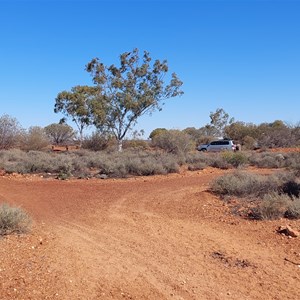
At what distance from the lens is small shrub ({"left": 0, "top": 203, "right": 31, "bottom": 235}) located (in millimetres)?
7793

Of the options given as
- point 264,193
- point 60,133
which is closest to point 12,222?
point 264,193

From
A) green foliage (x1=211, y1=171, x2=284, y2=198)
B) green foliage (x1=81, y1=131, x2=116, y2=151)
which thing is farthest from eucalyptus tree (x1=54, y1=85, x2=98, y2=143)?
green foliage (x1=211, y1=171, x2=284, y2=198)

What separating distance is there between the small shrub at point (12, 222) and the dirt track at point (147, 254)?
219 mm

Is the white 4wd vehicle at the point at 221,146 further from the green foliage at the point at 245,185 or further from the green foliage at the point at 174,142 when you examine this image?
the green foliage at the point at 245,185

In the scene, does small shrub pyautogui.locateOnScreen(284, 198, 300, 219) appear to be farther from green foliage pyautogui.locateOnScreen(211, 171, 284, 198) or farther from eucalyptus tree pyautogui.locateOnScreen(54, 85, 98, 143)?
eucalyptus tree pyautogui.locateOnScreen(54, 85, 98, 143)

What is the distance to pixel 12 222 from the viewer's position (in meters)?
7.91

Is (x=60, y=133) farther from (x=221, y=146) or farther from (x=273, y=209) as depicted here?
(x=273, y=209)

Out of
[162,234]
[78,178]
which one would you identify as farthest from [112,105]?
[162,234]

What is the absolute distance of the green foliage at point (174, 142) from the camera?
3244 cm

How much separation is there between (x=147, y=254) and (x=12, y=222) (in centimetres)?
283

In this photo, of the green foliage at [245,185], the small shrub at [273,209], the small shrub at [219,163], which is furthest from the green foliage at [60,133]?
the small shrub at [273,209]

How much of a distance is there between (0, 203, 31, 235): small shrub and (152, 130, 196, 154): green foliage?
78.2ft

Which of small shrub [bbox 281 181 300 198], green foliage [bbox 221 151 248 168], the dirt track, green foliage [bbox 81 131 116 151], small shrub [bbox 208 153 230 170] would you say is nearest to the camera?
the dirt track

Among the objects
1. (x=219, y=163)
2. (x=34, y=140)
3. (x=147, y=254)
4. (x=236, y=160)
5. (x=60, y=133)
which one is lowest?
(x=147, y=254)
